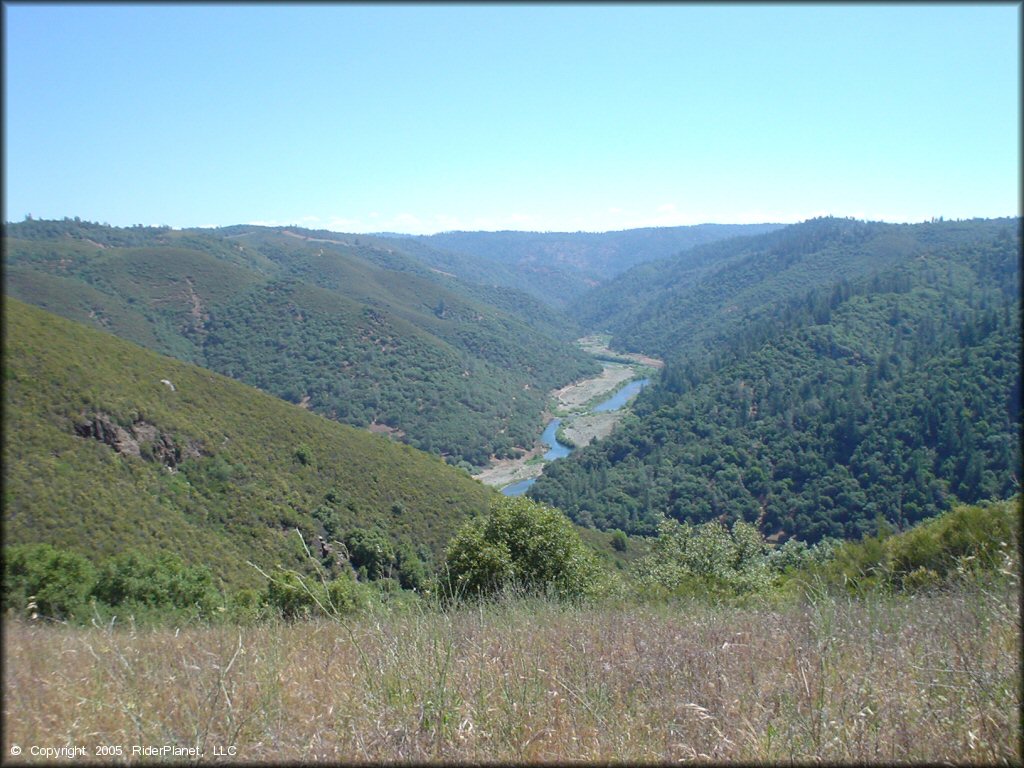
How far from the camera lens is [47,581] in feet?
26.0

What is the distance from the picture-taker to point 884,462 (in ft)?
156

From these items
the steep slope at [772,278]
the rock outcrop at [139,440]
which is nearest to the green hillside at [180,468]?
the rock outcrop at [139,440]

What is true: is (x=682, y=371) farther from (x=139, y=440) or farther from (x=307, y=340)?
(x=139, y=440)

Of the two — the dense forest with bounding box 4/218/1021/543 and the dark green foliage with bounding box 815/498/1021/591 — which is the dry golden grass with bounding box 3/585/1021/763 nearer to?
the dark green foliage with bounding box 815/498/1021/591

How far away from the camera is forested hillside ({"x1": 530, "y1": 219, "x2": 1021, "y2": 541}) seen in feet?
142

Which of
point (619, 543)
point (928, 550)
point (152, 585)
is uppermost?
point (928, 550)

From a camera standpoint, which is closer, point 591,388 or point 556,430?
point 556,430

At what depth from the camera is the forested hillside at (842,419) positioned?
142ft

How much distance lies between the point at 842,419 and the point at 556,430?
47.6 meters

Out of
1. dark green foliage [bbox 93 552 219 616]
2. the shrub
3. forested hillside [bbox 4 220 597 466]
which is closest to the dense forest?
forested hillside [bbox 4 220 597 466]

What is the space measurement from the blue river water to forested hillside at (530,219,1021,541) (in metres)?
4.61

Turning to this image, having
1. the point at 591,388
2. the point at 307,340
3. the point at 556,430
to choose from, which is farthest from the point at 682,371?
the point at 307,340

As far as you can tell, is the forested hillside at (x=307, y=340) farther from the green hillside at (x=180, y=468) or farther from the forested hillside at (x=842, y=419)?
the green hillside at (x=180, y=468)

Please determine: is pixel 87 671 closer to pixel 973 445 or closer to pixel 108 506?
pixel 108 506
